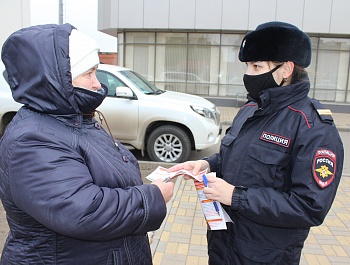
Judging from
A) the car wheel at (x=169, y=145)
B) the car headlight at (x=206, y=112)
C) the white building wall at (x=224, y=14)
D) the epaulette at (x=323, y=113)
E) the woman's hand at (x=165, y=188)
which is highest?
the white building wall at (x=224, y=14)

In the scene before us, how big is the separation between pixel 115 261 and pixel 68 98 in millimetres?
717

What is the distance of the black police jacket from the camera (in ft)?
5.30

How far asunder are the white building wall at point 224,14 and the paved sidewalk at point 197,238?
1157 cm

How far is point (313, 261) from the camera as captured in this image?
3430 mm

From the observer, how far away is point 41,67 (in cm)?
135

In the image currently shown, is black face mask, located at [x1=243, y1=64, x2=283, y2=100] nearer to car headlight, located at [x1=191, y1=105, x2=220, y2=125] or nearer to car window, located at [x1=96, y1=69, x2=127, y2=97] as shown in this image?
car headlight, located at [x1=191, y1=105, x2=220, y2=125]

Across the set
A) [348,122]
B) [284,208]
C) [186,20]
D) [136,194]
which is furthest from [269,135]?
[186,20]

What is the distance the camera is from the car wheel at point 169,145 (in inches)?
253

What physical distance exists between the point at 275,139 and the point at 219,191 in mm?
369

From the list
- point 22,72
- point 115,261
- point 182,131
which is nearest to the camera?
point 22,72

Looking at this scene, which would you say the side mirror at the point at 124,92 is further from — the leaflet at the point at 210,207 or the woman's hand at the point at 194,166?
the leaflet at the point at 210,207

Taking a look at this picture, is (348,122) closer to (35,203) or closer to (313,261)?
(313,261)

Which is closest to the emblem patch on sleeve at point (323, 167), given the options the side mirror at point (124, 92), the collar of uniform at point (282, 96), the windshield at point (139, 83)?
the collar of uniform at point (282, 96)

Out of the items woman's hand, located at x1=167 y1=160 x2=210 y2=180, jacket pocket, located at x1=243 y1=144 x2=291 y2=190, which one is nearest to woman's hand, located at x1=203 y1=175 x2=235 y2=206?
jacket pocket, located at x1=243 y1=144 x2=291 y2=190
